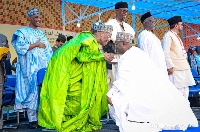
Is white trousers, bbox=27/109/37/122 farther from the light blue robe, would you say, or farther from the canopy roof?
the canopy roof

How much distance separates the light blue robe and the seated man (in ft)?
4.92

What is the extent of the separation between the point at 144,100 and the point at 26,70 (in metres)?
1.92

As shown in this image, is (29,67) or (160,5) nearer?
(29,67)

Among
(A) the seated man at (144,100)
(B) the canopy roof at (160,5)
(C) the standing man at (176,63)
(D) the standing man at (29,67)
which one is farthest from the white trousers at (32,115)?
(B) the canopy roof at (160,5)

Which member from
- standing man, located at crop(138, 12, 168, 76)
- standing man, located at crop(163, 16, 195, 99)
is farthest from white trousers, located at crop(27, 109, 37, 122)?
standing man, located at crop(163, 16, 195, 99)

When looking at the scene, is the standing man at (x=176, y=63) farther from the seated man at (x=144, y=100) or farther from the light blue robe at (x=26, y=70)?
the light blue robe at (x=26, y=70)

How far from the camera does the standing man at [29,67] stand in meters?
4.33

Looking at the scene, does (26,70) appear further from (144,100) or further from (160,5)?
(160,5)

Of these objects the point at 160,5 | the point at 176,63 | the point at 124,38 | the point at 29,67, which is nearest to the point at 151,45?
the point at 176,63

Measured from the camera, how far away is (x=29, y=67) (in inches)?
173

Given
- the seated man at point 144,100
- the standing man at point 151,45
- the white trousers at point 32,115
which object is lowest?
the white trousers at point 32,115

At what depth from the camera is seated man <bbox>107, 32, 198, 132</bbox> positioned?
10.5 feet

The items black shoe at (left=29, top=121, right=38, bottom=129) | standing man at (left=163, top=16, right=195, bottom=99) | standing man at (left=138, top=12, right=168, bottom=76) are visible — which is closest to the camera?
black shoe at (left=29, top=121, right=38, bottom=129)

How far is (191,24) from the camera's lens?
16781mm
